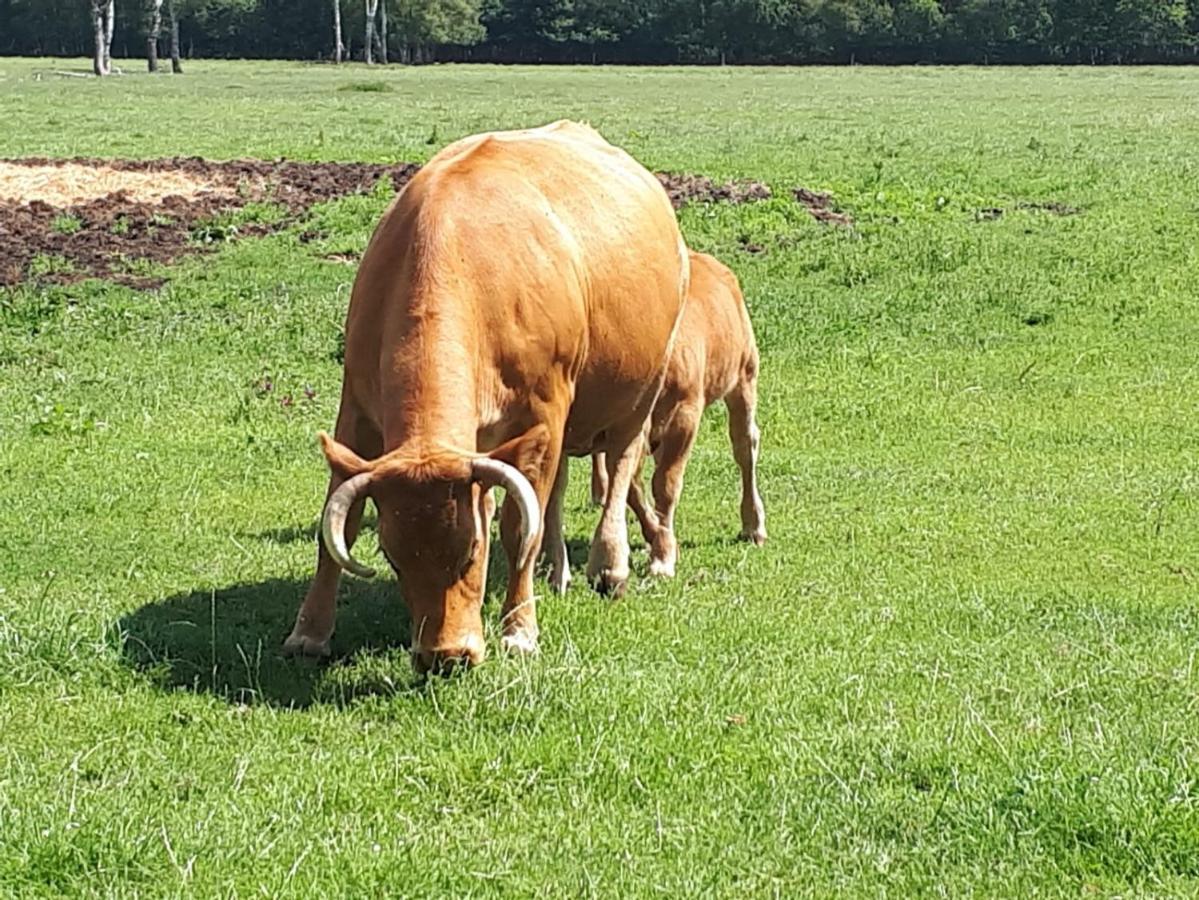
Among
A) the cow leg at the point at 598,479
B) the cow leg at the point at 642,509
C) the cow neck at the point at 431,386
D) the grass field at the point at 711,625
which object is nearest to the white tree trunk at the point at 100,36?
the grass field at the point at 711,625

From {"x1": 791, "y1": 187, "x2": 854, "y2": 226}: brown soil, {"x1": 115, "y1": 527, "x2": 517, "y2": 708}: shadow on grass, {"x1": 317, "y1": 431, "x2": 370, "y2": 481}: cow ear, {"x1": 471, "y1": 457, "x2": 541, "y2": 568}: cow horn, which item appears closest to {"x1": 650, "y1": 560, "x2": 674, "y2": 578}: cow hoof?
{"x1": 115, "y1": 527, "x2": 517, "y2": 708}: shadow on grass

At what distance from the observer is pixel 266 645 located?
25.7 ft

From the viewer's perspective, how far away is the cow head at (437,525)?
6.75 meters

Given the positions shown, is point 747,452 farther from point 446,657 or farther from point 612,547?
point 446,657

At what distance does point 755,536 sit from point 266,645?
387cm

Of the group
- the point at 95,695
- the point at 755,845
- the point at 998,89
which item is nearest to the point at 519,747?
the point at 755,845

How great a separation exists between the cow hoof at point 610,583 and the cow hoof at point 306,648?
6.34 feet

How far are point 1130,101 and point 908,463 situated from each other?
141ft

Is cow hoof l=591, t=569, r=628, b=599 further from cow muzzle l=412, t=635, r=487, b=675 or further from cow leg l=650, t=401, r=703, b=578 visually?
cow muzzle l=412, t=635, r=487, b=675

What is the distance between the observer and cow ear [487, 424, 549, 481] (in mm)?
7152

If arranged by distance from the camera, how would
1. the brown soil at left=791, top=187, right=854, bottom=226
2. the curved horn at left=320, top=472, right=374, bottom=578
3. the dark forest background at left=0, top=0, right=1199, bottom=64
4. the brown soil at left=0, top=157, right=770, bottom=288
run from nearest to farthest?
the curved horn at left=320, top=472, right=374, bottom=578 → the brown soil at left=0, top=157, right=770, bottom=288 → the brown soil at left=791, top=187, right=854, bottom=226 → the dark forest background at left=0, top=0, right=1199, bottom=64

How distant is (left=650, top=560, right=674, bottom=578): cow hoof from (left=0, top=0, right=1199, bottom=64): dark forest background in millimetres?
98972

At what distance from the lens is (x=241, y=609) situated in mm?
8539

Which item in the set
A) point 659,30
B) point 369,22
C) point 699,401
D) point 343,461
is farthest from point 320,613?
point 659,30
